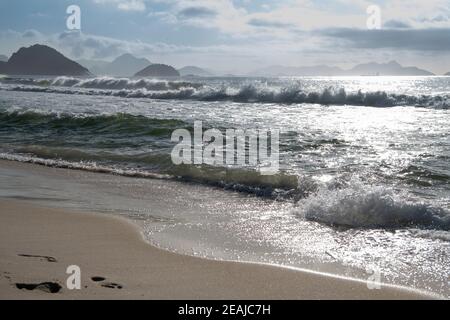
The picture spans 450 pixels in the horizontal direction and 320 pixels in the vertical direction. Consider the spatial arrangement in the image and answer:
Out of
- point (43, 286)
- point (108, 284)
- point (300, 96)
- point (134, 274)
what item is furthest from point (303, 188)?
point (300, 96)

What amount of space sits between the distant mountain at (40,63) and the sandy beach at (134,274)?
141 metres

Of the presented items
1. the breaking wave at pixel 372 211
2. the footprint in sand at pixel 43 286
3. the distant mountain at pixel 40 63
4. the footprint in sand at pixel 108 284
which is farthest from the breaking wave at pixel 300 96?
the distant mountain at pixel 40 63

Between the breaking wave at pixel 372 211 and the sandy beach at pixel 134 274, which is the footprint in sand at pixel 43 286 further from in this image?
the breaking wave at pixel 372 211

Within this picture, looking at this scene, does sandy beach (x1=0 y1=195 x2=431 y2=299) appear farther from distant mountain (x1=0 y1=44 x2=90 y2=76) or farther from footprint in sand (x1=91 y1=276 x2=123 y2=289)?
distant mountain (x1=0 y1=44 x2=90 y2=76)

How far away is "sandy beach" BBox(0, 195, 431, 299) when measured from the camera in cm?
366

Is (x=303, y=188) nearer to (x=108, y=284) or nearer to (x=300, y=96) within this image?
(x=108, y=284)

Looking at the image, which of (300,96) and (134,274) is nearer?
(134,274)

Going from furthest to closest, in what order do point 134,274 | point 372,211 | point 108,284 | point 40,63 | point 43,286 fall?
point 40,63
point 372,211
point 134,274
point 108,284
point 43,286

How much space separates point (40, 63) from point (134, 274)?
6368 inches

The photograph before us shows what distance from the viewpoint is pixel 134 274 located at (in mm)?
4086

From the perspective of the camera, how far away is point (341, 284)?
4109 mm

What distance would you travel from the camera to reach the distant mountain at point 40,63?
5630 inches

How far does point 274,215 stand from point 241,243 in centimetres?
144
